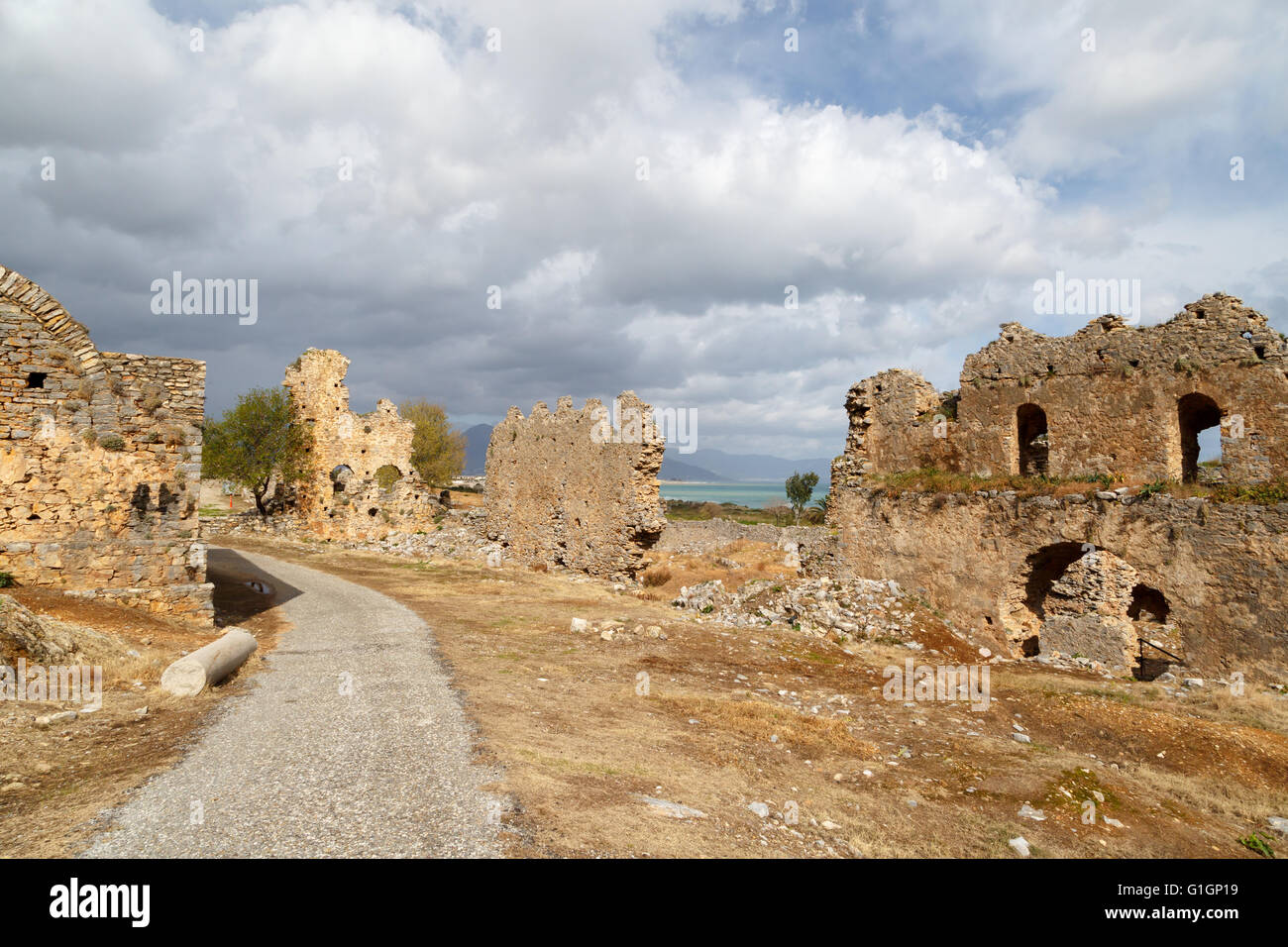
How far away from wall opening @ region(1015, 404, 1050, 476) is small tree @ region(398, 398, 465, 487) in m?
47.4

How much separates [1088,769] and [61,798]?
1000 cm

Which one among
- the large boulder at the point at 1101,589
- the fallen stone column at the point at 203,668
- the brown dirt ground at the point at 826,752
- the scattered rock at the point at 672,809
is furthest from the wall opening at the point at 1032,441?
the fallen stone column at the point at 203,668

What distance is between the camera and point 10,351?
1133 cm

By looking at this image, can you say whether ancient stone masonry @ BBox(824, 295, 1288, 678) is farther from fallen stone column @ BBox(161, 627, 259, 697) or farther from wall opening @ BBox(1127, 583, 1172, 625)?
fallen stone column @ BBox(161, 627, 259, 697)

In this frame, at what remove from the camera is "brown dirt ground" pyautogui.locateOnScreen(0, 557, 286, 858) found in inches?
186

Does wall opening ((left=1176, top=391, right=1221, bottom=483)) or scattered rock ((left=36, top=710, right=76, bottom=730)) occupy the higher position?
wall opening ((left=1176, top=391, right=1221, bottom=483))

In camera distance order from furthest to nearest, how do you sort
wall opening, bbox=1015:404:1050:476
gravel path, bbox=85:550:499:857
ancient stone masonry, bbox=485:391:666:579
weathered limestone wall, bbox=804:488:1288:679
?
ancient stone masonry, bbox=485:391:666:579 → wall opening, bbox=1015:404:1050:476 → weathered limestone wall, bbox=804:488:1288:679 → gravel path, bbox=85:550:499:857

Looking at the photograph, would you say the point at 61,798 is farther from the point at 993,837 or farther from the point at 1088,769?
the point at 1088,769

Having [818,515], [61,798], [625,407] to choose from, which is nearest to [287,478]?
[625,407]

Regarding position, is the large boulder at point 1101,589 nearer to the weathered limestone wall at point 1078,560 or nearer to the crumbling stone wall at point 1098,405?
the weathered limestone wall at point 1078,560

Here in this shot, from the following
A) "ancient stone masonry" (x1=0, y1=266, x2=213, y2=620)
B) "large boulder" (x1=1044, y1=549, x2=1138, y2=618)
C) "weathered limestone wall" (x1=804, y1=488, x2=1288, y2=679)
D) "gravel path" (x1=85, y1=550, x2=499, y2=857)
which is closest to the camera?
"gravel path" (x1=85, y1=550, x2=499, y2=857)

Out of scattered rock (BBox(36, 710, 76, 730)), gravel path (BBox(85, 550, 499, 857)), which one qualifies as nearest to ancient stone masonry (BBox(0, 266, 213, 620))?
gravel path (BBox(85, 550, 499, 857))

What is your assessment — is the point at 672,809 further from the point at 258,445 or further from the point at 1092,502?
the point at 258,445
